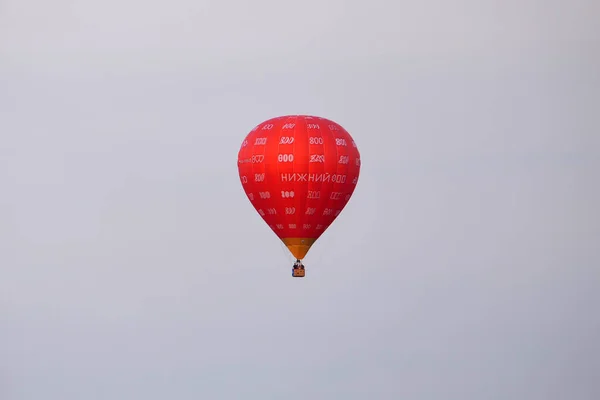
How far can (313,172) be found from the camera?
10338 cm

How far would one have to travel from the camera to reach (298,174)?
103 metres

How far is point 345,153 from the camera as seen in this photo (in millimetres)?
104188

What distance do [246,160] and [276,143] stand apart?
80.1 inches

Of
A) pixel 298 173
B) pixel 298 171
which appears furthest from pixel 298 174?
pixel 298 171

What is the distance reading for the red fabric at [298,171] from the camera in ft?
339

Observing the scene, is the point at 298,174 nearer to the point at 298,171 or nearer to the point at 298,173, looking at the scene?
the point at 298,173

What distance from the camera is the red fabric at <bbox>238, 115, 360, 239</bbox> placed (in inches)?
4067

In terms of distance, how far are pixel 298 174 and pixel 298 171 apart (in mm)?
155

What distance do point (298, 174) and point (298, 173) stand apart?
5cm

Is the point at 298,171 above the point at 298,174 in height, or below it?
above

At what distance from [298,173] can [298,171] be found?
11 centimetres

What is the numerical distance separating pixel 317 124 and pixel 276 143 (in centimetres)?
225

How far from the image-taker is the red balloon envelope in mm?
103312

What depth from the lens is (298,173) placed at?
10338 cm
